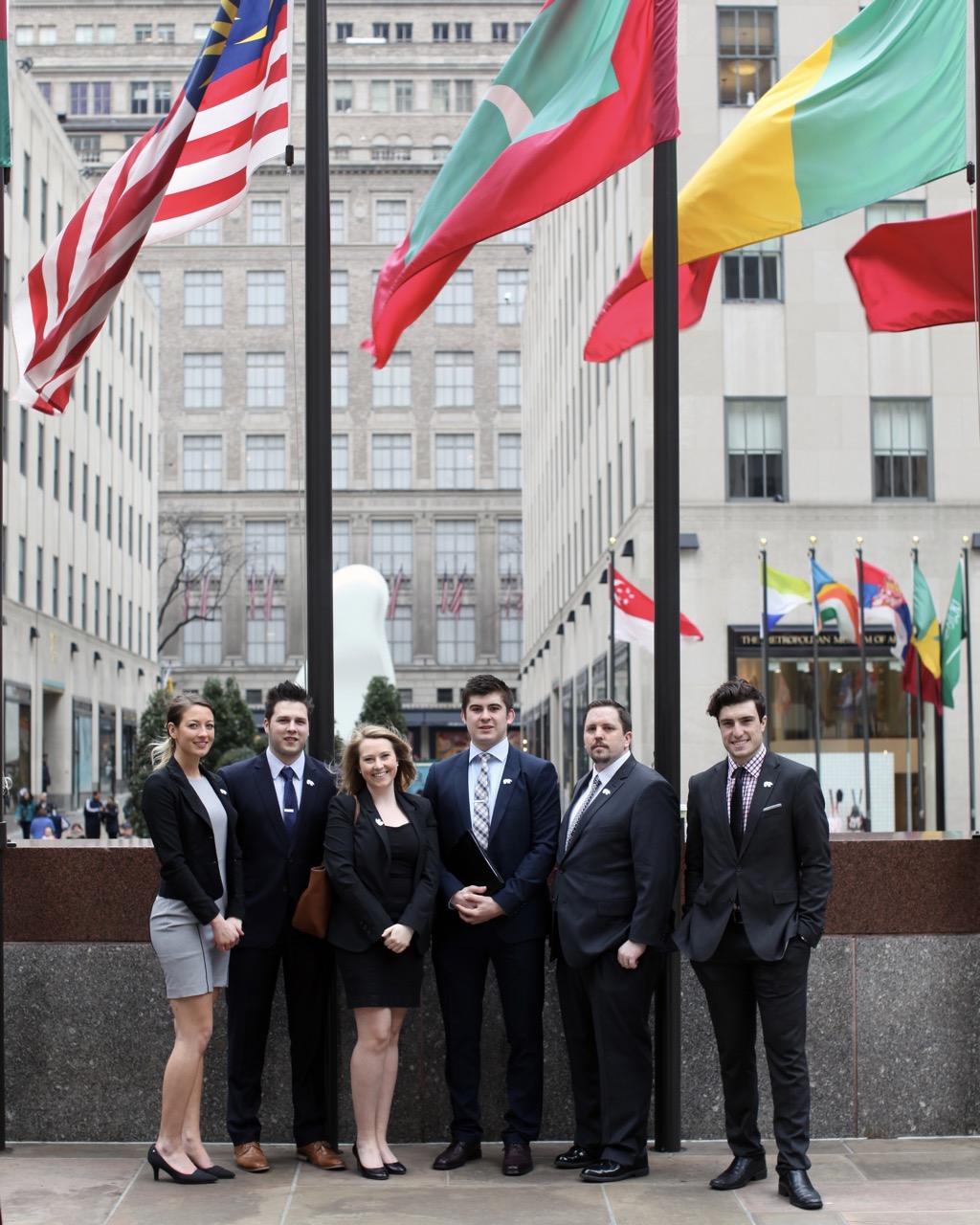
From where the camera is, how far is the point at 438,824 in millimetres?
7641

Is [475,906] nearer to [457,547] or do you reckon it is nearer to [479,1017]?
[479,1017]

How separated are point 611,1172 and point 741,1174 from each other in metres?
0.59

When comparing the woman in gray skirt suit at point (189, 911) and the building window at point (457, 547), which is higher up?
the building window at point (457, 547)

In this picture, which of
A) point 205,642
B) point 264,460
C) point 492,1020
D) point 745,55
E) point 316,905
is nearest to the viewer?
point 316,905

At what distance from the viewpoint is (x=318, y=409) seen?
8.09 m

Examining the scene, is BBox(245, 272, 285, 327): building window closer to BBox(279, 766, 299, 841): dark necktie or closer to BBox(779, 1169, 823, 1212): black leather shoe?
BBox(279, 766, 299, 841): dark necktie

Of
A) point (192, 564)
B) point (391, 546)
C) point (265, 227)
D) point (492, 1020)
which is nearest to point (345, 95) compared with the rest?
point (265, 227)

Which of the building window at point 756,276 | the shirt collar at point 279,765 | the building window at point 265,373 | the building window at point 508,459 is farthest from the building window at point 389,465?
the shirt collar at point 279,765

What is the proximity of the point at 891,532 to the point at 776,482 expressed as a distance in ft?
9.40

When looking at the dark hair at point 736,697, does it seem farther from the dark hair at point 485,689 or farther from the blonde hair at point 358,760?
the blonde hair at point 358,760

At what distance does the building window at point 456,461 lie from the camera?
330 ft

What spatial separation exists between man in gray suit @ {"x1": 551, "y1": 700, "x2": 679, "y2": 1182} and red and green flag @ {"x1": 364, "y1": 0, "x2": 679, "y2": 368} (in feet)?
9.05

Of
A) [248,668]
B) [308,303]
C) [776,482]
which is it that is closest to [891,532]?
[776,482]

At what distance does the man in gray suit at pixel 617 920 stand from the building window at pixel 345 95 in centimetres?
10134
